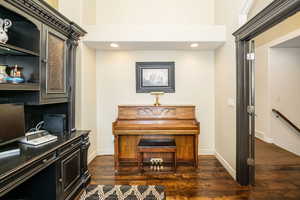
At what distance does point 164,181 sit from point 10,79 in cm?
232

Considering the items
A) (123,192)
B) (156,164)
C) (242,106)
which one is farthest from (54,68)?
(242,106)

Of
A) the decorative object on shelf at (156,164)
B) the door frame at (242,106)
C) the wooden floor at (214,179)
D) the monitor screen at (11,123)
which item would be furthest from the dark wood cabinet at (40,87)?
the door frame at (242,106)

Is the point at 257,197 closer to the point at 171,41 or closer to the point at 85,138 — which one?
the point at 85,138

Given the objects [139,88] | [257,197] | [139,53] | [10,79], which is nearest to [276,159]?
[257,197]

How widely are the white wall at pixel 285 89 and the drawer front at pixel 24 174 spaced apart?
4.90 m

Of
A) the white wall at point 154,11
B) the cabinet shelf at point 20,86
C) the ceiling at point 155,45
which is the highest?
the white wall at point 154,11

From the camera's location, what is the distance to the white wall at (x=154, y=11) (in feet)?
11.4

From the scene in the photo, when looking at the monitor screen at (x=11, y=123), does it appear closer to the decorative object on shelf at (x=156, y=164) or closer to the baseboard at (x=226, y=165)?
the decorative object on shelf at (x=156, y=164)

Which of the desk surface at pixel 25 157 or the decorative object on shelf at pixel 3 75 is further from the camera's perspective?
the decorative object on shelf at pixel 3 75

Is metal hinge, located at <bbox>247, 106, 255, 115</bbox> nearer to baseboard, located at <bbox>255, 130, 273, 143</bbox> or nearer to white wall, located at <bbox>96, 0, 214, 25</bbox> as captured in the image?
white wall, located at <bbox>96, 0, 214, 25</bbox>

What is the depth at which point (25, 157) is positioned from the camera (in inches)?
56.4

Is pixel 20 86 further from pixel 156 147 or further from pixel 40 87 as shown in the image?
pixel 156 147

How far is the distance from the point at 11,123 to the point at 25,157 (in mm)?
410

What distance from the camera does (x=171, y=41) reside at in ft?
9.80
